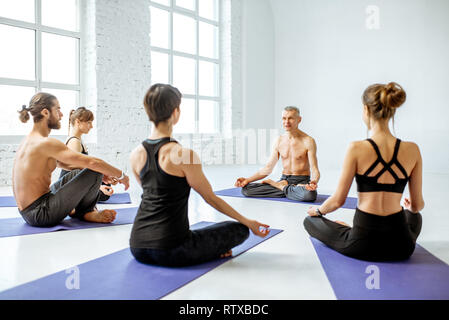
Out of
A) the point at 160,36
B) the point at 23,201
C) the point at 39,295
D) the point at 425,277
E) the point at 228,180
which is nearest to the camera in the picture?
the point at 39,295

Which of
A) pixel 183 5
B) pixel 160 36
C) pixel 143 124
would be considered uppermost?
pixel 183 5

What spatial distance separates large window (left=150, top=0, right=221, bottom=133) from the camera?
7566 mm

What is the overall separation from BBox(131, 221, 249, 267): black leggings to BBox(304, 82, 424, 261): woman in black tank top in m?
0.53

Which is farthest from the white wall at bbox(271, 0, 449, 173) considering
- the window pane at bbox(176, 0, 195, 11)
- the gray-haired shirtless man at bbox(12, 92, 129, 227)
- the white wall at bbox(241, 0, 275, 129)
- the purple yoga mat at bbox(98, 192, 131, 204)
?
the gray-haired shirtless man at bbox(12, 92, 129, 227)

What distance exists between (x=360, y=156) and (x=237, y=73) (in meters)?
7.35

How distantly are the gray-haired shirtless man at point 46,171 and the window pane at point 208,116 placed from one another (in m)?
5.92

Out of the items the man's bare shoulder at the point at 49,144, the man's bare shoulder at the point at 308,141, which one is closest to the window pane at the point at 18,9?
the man's bare shoulder at the point at 49,144

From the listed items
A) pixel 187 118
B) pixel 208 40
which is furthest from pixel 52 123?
pixel 208 40

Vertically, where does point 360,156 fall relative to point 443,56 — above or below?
below

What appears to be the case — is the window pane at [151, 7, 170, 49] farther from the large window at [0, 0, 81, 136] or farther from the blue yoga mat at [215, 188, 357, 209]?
the blue yoga mat at [215, 188, 357, 209]

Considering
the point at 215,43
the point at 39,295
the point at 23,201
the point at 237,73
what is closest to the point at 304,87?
the point at 237,73

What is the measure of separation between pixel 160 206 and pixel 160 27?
645 centimetres

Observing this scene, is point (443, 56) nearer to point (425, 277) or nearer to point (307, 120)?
point (307, 120)

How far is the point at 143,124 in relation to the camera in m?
6.91
